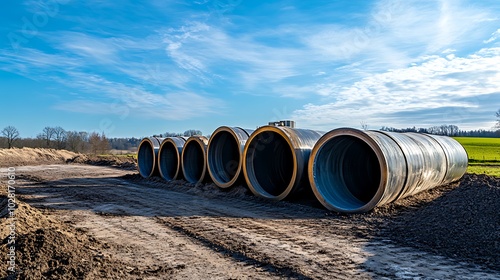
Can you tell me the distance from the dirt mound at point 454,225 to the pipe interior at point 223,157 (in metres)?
6.48

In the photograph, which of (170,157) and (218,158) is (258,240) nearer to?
(218,158)

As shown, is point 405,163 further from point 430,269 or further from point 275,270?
point 275,270

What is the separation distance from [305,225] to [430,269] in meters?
2.97

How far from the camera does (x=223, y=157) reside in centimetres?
1405

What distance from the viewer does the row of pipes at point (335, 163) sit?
8555 mm

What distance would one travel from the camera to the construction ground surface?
4750 mm

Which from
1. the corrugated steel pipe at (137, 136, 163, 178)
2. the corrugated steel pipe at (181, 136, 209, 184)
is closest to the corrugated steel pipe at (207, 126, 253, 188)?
the corrugated steel pipe at (181, 136, 209, 184)

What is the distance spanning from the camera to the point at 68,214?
8.95 m

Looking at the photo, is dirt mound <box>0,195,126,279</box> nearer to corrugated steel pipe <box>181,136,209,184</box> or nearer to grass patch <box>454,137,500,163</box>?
corrugated steel pipe <box>181,136,209,184</box>

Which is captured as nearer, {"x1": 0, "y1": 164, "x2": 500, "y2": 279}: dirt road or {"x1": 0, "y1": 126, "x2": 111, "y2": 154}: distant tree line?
{"x1": 0, "y1": 164, "x2": 500, "y2": 279}: dirt road

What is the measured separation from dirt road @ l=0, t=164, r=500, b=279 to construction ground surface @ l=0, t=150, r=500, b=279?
2 centimetres

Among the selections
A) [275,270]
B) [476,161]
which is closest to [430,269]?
[275,270]

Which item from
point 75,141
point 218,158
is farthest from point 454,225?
point 75,141

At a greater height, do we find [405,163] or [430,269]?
[405,163]
